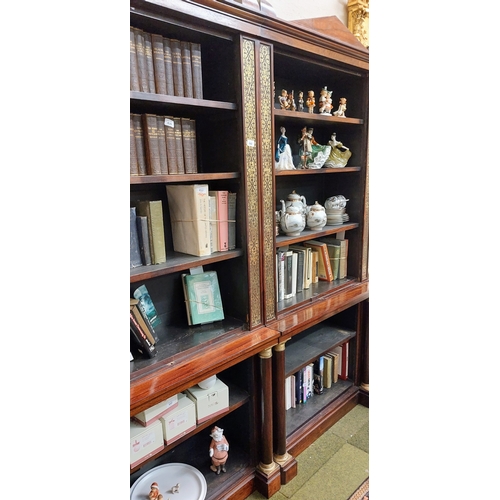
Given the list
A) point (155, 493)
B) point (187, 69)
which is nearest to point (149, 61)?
point (187, 69)

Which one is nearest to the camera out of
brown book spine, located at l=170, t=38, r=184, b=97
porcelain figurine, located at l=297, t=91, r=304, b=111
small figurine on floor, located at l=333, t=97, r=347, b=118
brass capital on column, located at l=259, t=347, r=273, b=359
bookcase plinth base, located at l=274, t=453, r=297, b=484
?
brown book spine, located at l=170, t=38, r=184, b=97

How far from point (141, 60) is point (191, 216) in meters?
0.54

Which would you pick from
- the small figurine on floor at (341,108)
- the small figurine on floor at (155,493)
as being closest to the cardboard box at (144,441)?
the small figurine on floor at (155,493)

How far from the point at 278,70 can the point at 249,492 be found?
6.44 ft

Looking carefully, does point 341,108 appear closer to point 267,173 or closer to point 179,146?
point 267,173

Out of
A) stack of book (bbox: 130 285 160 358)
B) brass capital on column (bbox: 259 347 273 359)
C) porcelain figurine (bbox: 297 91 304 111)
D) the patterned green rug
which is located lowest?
the patterned green rug

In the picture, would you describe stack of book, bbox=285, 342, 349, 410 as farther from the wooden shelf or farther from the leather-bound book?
the leather-bound book

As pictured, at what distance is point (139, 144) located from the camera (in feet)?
4.09

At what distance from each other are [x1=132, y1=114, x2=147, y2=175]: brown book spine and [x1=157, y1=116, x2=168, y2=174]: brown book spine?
0.06 metres

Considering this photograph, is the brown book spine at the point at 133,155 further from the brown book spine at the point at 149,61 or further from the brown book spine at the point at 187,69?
the brown book spine at the point at 187,69

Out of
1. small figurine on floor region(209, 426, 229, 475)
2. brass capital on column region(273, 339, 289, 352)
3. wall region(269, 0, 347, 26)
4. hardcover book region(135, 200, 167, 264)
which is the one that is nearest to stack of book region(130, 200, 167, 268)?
hardcover book region(135, 200, 167, 264)

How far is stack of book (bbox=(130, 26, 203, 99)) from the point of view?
1.17 meters

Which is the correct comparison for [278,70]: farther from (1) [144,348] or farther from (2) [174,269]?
(1) [144,348]
